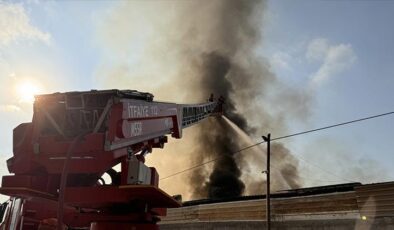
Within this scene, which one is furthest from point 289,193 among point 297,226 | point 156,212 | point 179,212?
point 156,212

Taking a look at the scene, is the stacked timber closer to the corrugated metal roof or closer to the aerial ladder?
the corrugated metal roof

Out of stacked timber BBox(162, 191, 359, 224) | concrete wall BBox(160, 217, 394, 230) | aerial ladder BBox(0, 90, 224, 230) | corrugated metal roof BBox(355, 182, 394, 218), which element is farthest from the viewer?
stacked timber BBox(162, 191, 359, 224)

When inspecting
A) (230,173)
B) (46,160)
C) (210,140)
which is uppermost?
(210,140)

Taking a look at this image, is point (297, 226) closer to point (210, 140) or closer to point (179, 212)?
point (179, 212)

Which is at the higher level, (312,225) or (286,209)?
(286,209)

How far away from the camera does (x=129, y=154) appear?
692cm

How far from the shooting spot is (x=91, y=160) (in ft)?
20.3

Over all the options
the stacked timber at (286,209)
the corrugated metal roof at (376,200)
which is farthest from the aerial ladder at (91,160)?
the stacked timber at (286,209)

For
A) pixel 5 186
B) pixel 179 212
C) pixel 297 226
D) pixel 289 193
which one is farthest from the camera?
pixel 179 212

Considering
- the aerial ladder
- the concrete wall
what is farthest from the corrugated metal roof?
the aerial ladder

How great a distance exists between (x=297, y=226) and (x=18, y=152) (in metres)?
18.6

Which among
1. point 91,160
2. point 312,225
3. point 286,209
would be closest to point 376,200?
point 312,225

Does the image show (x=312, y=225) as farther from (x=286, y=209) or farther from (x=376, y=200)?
(x=376, y=200)

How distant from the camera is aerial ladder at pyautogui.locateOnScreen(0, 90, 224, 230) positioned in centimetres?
623
